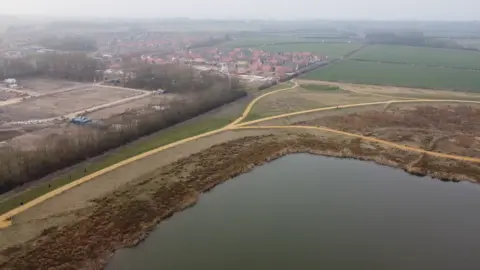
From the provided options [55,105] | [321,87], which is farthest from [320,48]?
[55,105]

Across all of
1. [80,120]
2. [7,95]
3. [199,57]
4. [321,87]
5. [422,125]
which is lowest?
[422,125]

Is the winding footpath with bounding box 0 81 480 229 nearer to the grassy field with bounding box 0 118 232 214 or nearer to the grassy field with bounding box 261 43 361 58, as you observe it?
the grassy field with bounding box 0 118 232 214

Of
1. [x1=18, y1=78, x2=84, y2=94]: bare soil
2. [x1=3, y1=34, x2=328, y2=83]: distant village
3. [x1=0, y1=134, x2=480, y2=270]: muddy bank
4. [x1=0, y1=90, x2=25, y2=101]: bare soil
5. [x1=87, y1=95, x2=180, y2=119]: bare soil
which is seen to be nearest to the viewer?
[x1=0, y1=134, x2=480, y2=270]: muddy bank

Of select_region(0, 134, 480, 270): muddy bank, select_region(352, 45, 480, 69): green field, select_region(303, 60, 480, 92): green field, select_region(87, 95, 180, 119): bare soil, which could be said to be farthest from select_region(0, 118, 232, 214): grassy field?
select_region(352, 45, 480, 69): green field

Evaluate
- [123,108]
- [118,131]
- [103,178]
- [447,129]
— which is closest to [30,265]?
[103,178]

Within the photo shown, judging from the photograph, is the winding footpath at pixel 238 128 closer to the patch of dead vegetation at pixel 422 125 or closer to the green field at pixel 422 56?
the patch of dead vegetation at pixel 422 125

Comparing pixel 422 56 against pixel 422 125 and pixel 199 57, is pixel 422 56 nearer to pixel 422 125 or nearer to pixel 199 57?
pixel 199 57
